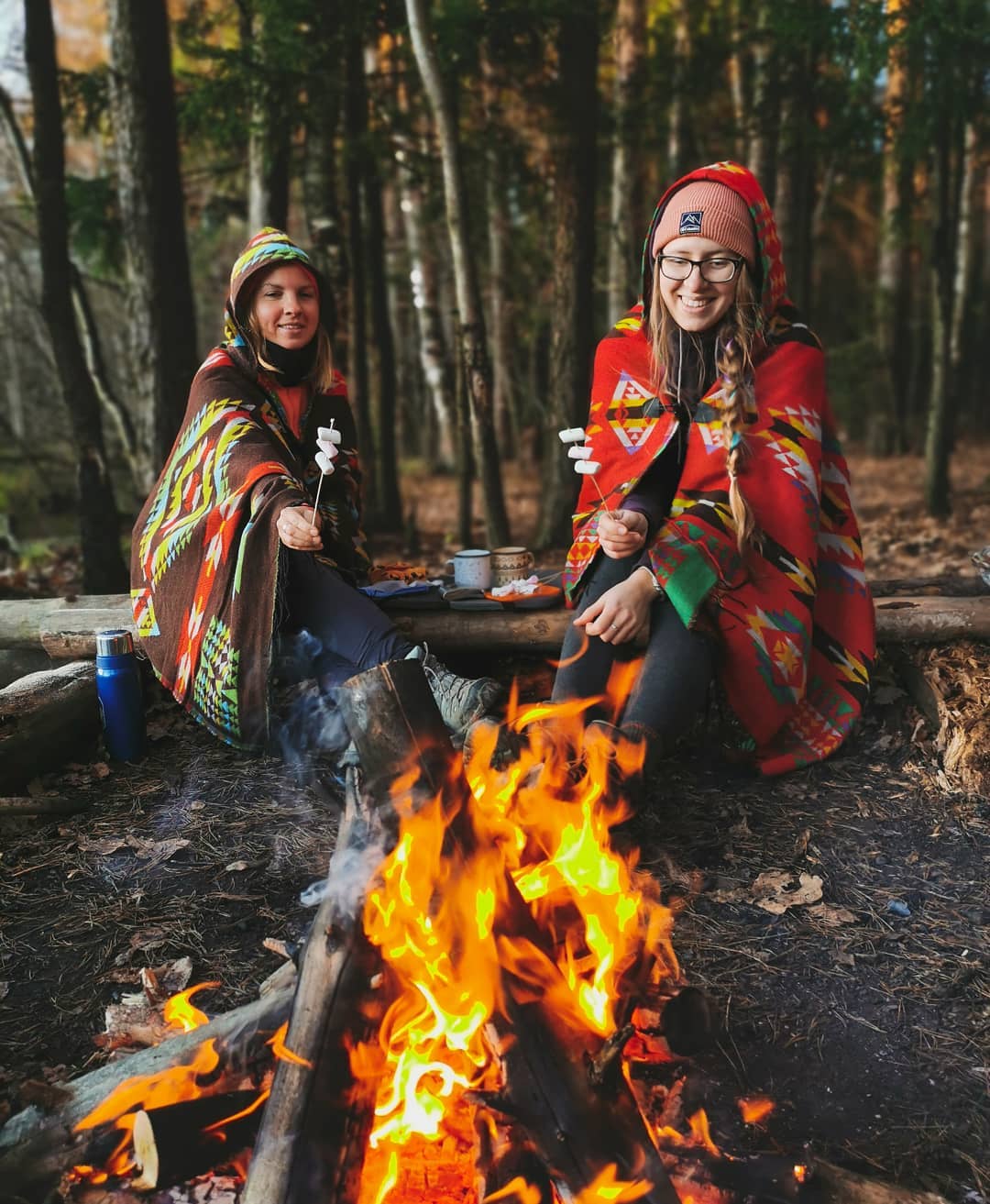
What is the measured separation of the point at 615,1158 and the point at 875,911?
54.6 inches

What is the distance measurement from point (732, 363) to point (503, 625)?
1342 mm

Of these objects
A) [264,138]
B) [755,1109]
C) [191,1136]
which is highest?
[264,138]

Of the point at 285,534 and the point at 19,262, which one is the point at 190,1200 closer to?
the point at 285,534

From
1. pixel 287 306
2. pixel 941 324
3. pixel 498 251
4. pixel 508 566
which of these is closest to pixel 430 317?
pixel 498 251

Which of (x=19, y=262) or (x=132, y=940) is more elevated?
(x=19, y=262)

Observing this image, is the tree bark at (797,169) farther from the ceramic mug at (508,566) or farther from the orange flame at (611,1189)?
the orange flame at (611,1189)

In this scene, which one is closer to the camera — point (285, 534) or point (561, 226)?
point (285, 534)

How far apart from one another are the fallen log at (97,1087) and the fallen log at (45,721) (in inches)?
68.3

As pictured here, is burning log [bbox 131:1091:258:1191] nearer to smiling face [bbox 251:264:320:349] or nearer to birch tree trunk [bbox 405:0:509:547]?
smiling face [bbox 251:264:320:349]

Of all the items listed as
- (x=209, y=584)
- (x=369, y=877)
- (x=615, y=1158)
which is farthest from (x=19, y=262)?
(x=615, y=1158)

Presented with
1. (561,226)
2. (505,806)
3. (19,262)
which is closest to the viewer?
(505,806)

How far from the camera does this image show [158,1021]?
7.82ft

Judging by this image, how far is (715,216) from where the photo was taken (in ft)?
11.1

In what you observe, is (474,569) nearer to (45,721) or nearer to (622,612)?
(622,612)
